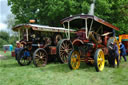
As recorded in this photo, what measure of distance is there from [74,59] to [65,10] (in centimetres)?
793

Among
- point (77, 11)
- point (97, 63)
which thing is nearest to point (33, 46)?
point (97, 63)

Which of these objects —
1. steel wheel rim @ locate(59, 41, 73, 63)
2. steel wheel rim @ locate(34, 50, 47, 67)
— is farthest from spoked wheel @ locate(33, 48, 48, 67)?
steel wheel rim @ locate(59, 41, 73, 63)

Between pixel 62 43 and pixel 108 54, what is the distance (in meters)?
2.71

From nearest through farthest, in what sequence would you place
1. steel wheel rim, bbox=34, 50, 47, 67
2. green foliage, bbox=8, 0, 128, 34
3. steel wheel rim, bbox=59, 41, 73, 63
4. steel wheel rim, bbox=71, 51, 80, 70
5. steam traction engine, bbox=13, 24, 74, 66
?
steel wheel rim, bbox=71, 51, 80, 70 → steel wheel rim, bbox=34, 50, 47, 67 → steam traction engine, bbox=13, 24, 74, 66 → steel wheel rim, bbox=59, 41, 73, 63 → green foliage, bbox=8, 0, 128, 34

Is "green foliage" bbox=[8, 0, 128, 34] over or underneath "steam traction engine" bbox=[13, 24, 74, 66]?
over

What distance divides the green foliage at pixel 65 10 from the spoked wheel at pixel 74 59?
680 centimetres

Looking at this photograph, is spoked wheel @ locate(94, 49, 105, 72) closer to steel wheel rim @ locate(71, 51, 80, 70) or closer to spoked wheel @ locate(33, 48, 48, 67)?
steel wheel rim @ locate(71, 51, 80, 70)

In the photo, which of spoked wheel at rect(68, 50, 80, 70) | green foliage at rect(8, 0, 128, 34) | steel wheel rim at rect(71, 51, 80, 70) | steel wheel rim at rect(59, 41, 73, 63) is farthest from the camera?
green foliage at rect(8, 0, 128, 34)

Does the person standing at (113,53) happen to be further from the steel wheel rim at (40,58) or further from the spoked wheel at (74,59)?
the steel wheel rim at (40,58)

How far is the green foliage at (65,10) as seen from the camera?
13.6m

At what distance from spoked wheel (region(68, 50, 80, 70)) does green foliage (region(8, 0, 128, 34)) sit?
268 inches

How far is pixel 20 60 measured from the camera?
9.55 metres

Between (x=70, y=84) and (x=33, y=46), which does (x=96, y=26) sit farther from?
(x=70, y=84)

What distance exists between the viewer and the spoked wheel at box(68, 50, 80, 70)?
22.1ft
